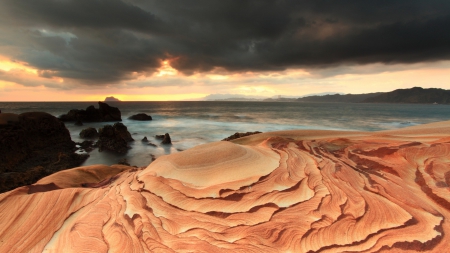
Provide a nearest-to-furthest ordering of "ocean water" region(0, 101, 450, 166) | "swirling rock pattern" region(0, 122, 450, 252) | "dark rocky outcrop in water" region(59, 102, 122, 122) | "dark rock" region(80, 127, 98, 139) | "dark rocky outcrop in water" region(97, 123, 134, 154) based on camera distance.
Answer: "swirling rock pattern" region(0, 122, 450, 252) → "dark rocky outcrop in water" region(97, 123, 134, 154) → "ocean water" region(0, 101, 450, 166) → "dark rock" region(80, 127, 98, 139) → "dark rocky outcrop in water" region(59, 102, 122, 122)

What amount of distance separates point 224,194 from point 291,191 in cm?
80

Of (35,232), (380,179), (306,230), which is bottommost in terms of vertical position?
(35,232)

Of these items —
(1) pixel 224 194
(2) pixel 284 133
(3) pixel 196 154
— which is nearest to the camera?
(1) pixel 224 194

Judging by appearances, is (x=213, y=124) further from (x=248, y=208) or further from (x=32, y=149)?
(x=248, y=208)

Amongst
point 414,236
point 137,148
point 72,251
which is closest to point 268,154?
point 414,236

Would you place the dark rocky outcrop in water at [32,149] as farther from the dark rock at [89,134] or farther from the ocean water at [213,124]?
the dark rock at [89,134]

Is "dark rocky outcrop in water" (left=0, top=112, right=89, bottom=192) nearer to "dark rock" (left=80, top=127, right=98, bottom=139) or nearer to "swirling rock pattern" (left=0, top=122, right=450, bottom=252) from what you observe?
"swirling rock pattern" (left=0, top=122, right=450, bottom=252)

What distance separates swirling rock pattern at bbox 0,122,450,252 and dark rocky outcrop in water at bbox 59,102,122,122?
27.4 meters

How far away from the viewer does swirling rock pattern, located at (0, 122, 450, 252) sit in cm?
178

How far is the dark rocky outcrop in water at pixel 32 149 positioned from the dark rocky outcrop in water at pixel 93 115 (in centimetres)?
1588

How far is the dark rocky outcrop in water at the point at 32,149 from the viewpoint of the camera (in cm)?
540

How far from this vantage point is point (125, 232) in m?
1.96

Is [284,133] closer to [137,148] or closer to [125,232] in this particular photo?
[125,232]

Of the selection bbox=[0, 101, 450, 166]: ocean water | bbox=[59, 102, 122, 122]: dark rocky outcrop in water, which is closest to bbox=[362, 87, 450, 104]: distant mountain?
bbox=[0, 101, 450, 166]: ocean water
